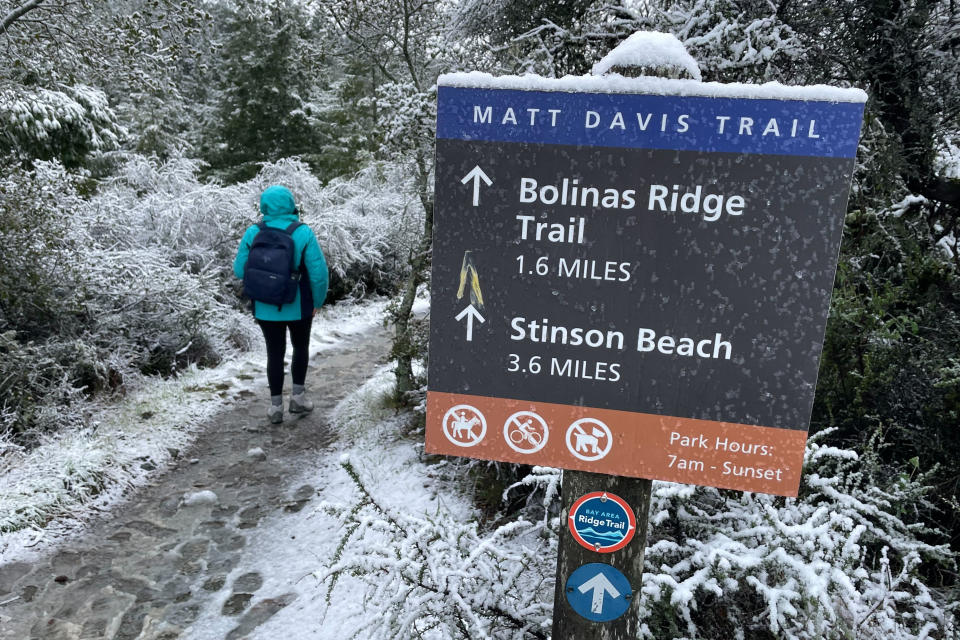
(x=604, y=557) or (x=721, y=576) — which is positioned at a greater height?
(x=604, y=557)

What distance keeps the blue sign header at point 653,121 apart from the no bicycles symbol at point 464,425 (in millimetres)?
657

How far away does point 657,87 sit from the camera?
49.2 inches

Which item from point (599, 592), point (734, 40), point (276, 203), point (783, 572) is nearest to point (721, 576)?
point (783, 572)

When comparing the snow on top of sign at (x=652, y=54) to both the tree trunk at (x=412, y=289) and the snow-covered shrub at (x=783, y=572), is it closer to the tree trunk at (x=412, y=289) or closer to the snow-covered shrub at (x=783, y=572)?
the snow-covered shrub at (x=783, y=572)

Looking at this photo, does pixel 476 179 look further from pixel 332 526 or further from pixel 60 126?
pixel 60 126

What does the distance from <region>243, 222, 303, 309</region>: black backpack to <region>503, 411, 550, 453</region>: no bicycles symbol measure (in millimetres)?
3484

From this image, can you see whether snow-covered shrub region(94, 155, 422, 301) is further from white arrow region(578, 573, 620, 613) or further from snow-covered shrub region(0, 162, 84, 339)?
white arrow region(578, 573, 620, 613)

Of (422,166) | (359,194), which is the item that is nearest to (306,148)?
(359,194)

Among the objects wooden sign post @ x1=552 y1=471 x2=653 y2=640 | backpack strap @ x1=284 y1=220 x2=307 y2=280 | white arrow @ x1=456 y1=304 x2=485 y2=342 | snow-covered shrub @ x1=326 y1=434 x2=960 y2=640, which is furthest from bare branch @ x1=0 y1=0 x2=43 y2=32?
wooden sign post @ x1=552 y1=471 x2=653 y2=640

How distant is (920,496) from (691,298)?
1.99m

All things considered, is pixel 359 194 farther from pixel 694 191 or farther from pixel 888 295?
pixel 694 191

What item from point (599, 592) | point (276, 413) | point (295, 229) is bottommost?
point (276, 413)

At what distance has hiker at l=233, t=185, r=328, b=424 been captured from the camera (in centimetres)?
449

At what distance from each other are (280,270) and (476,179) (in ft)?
11.4
